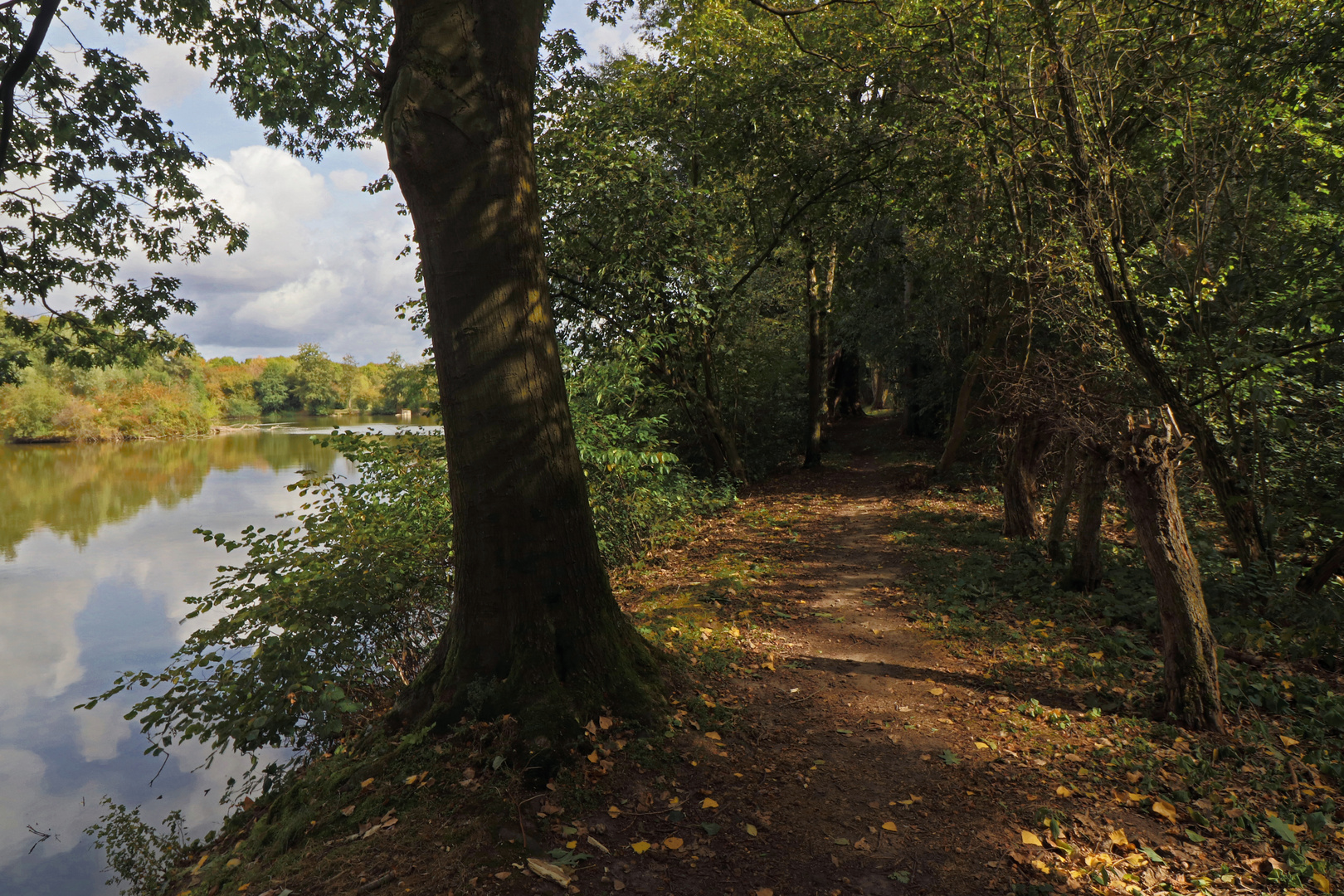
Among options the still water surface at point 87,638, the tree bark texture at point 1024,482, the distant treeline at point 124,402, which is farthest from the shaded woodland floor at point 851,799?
the distant treeline at point 124,402

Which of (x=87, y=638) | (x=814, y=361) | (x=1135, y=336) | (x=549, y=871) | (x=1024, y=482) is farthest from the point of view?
(x=814, y=361)

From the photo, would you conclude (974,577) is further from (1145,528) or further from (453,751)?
(453,751)

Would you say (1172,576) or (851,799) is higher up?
(1172,576)

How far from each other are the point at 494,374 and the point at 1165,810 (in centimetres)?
403

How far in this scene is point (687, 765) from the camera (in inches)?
145

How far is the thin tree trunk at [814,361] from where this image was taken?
15.5 metres

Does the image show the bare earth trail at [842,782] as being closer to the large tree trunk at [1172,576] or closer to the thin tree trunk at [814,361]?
the large tree trunk at [1172,576]

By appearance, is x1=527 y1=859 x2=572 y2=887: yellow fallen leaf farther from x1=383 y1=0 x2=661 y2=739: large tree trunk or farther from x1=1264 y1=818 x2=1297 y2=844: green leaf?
x1=1264 y1=818 x2=1297 y2=844: green leaf

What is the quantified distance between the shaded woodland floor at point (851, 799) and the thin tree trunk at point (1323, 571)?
67.4 inches

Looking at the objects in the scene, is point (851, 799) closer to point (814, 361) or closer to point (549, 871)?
point (549, 871)

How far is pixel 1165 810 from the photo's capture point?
3.40m

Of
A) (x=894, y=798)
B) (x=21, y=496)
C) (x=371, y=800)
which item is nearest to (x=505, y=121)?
(x=371, y=800)

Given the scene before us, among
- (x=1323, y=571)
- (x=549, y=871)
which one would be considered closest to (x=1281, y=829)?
(x=549, y=871)

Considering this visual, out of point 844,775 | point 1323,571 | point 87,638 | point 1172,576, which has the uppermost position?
point 1172,576
